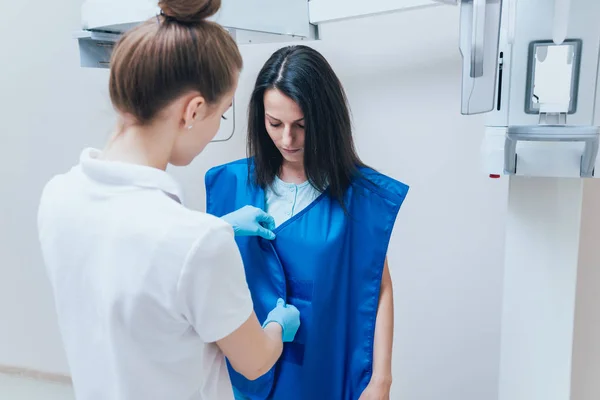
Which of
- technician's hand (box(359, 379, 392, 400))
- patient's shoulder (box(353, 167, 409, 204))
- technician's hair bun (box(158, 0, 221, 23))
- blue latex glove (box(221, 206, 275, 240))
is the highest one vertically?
technician's hair bun (box(158, 0, 221, 23))

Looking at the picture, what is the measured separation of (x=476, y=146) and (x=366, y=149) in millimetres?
352

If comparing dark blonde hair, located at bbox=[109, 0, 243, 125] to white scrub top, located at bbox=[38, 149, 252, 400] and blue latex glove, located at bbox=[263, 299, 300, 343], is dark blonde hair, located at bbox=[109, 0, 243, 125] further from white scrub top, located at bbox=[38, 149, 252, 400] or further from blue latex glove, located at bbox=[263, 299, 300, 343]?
blue latex glove, located at bbox=[263, 299, 300, 343]

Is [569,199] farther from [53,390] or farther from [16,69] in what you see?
[53,390]

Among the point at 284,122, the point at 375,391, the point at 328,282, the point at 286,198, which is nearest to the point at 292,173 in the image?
the point at 286,198

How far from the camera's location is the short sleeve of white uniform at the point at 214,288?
2.44ft

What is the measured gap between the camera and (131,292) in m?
0.76

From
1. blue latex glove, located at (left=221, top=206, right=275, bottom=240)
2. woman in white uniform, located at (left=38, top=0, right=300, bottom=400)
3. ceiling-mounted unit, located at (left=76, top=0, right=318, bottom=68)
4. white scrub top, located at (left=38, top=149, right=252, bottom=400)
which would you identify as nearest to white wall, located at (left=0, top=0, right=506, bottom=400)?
ceiling-mounted unit, located at (left=76, top=0, right=318, bottom=68)

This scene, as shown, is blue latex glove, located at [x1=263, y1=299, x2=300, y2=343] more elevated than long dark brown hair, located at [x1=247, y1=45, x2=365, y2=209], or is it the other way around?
long dark brown hair, located at [x1=247, y1=45, x2=365, y2=209]

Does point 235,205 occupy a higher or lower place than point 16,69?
lower

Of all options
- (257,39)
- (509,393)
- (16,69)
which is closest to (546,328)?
(509,393)

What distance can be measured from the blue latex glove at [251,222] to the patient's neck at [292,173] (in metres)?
0.13

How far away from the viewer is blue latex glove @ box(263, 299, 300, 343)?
3.65 feet

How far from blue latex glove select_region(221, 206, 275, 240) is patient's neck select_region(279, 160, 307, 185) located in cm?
13

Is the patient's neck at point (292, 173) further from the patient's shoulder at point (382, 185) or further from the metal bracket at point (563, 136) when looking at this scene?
the metal bracket at point (563, 136)
